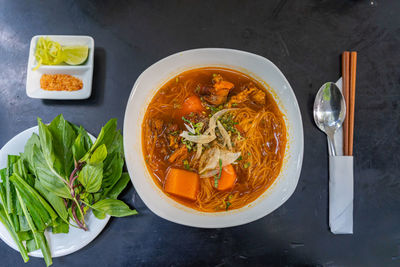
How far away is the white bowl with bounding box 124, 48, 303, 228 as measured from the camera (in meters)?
1.52

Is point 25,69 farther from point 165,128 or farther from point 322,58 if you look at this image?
point 322,58

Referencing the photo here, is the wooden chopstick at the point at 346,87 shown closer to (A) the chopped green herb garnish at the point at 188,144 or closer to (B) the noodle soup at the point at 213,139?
(B) the noodle soup at the point at 213,139

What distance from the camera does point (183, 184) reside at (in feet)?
5.36

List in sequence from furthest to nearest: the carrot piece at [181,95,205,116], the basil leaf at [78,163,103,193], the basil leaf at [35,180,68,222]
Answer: the carrot piece at [181,95,205,116]
the basil leaf at [35,180,68,222]
the basil leaf at [78,163,103,193]

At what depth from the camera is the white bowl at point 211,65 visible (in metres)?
1.52

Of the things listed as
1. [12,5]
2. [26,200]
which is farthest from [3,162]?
[12,5]

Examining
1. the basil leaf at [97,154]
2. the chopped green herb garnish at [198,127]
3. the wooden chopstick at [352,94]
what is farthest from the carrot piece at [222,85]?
the wooden chopstick at [352,94]

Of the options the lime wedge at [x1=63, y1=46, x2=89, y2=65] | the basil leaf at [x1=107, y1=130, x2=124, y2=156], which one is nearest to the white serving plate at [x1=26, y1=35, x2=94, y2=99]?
the lime wedge at [x1=63, y1=46, x2=89, y2=65]

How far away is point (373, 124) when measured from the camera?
1903 mm

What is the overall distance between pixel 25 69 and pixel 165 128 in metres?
1.16

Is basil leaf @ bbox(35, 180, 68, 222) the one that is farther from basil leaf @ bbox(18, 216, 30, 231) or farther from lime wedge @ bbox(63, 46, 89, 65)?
lime wedge @ bbox(63, 46, 89, 65)

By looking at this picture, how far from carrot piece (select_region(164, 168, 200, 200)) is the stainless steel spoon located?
936 millimetres

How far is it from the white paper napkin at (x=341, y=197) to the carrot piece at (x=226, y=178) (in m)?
0.71

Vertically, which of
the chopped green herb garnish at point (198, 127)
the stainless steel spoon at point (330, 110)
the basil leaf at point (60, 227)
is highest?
the stainless steel spoon at point (330, 110)
